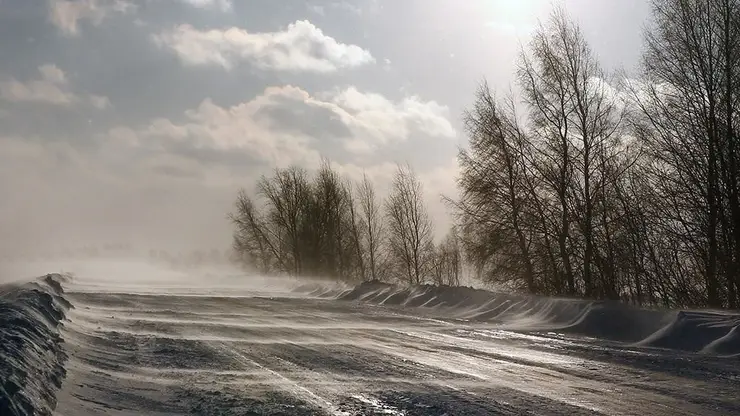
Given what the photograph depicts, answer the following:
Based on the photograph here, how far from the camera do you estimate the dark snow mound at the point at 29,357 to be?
16.3 ft

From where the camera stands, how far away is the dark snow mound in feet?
16.3

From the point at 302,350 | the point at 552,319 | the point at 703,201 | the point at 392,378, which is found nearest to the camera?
the point at 392,378

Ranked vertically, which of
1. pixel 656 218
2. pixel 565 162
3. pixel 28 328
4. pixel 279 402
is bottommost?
pixel 279 402

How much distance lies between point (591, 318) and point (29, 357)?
425 inches

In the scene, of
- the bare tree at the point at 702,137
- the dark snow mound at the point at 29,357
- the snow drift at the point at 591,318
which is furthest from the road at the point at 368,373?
the bare tree at the point at 702,137

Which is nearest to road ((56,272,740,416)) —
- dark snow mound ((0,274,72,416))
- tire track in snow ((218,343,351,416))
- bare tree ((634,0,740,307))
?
tire track in snow ((218,343,351,416))

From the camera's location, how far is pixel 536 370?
821 centimetres

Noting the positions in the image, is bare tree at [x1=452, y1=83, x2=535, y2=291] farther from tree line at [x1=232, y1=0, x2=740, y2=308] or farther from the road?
the road

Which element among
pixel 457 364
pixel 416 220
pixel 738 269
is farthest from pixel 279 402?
pixel 416 220

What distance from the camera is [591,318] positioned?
43.3ft

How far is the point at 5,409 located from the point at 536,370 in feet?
20.4

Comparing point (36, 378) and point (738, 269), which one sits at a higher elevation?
point (738, 269)

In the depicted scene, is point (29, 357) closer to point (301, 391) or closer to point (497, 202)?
Result: point (301, 391)

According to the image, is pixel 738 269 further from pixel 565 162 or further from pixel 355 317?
pixel 355 317
